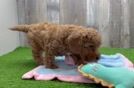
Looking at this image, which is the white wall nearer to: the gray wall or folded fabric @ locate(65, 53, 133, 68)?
the gray wall

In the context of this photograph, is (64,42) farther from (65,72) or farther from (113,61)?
(113,61)

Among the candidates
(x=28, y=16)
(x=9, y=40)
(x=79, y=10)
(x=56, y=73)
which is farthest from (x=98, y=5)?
(x=56, y=73)

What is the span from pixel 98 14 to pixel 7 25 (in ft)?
2.78

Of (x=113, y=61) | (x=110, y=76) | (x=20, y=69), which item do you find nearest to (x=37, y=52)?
(x=20, y=69)

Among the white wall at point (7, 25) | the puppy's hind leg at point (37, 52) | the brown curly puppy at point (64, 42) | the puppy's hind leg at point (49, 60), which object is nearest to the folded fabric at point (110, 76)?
the brown curly puppy at point (64, 42)

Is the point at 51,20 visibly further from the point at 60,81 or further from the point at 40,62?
the point at 60,81

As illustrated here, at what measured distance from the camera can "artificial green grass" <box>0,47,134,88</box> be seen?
1.70 meters

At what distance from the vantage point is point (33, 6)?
3107 millimetres

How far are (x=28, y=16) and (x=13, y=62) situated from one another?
2.86ft

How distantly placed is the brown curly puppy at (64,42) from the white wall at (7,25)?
66cm

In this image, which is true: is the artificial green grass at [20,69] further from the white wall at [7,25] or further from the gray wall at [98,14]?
the gray wall at [98,14]

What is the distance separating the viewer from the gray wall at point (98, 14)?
3023 mm

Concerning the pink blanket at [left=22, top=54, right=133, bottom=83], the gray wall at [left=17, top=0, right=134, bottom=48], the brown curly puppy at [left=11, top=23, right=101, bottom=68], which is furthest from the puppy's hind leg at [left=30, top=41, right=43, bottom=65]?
the gray wall at [left=17, top=0, right=134, bottom=48]

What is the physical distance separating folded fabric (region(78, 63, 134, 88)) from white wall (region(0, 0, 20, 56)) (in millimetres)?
1256
